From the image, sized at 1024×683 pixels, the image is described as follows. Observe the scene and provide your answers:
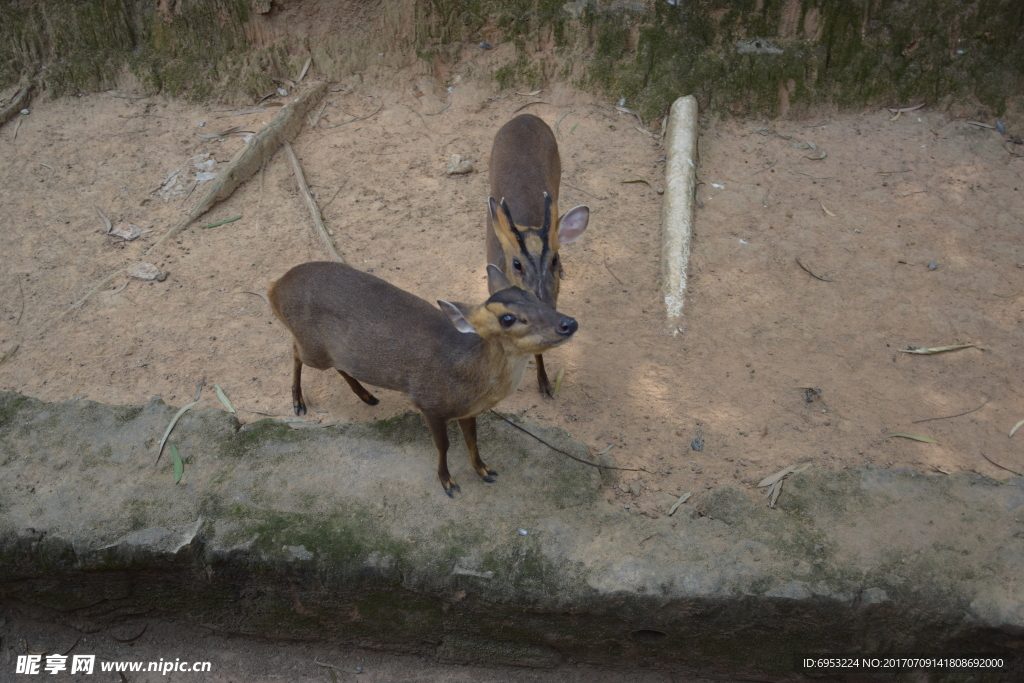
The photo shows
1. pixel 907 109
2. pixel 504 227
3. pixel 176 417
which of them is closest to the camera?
pixel 176 417

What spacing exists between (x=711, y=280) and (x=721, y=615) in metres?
2.55

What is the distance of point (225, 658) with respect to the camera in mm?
4000

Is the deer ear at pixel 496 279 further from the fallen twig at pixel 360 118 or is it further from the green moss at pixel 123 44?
the green moss at pixel 123 44

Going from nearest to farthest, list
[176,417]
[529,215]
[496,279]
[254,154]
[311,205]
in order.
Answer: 1. [496,279]
2. [176,417]
3. [529,215]
4. [311,205]
5. [254,154]

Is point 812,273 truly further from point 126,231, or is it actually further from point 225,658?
point 126,231

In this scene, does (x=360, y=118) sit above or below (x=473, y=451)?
above

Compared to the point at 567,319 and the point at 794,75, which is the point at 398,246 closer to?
the point at 567,319

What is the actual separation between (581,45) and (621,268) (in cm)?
277

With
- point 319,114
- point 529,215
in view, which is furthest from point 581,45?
point 529,215

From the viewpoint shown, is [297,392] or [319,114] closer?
[297,392]

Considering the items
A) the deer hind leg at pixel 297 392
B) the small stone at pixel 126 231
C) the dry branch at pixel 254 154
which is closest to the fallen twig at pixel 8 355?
the dry branch at pixel 254 154

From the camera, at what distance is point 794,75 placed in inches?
264

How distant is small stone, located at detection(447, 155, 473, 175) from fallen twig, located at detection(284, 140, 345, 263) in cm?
120

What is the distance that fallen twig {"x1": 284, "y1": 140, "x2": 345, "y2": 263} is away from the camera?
5.53 meters
